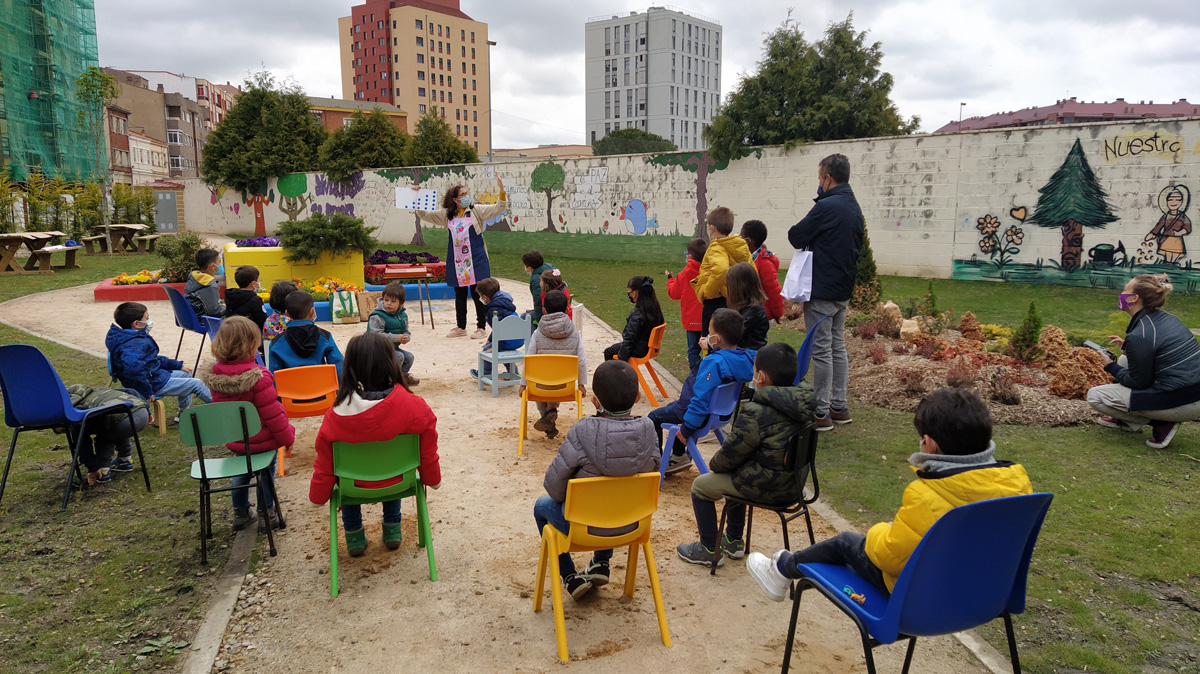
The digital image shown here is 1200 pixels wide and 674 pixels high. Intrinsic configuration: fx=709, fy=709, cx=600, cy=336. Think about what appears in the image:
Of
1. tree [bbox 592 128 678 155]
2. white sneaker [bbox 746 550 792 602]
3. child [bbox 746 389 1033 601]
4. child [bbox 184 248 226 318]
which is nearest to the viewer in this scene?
child [bbox 746 389 1033 601]

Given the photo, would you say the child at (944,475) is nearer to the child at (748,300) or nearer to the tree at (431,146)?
the child at (748,300)

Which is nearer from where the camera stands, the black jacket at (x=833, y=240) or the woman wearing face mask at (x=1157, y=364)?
the woman wearing face mask at (x=1157, y=364)

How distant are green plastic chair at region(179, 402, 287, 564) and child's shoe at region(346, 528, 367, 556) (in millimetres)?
435

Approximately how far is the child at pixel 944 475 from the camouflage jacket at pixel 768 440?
2.88ft

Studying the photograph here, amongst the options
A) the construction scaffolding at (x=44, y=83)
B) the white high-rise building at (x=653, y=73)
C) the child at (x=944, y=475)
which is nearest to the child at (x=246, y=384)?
the child at (x=944, y=475)

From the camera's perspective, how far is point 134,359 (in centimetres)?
529

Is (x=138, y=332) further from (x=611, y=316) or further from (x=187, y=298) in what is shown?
(x=611, y=316)

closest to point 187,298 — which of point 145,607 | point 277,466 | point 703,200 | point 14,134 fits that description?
point 277,466

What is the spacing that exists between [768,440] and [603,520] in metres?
0.91

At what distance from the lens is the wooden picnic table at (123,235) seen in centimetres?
2417

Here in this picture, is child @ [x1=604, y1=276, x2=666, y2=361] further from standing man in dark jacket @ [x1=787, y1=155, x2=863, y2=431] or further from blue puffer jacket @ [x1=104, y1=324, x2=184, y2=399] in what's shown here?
blue puffer jacket @ [x1=104, y1=324, x2=184, y2=399]

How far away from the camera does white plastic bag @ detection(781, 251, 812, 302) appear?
5742 mm

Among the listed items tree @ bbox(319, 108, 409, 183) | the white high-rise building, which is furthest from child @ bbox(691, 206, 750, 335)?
the white high-rise building

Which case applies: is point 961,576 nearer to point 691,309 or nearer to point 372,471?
point 372,471
